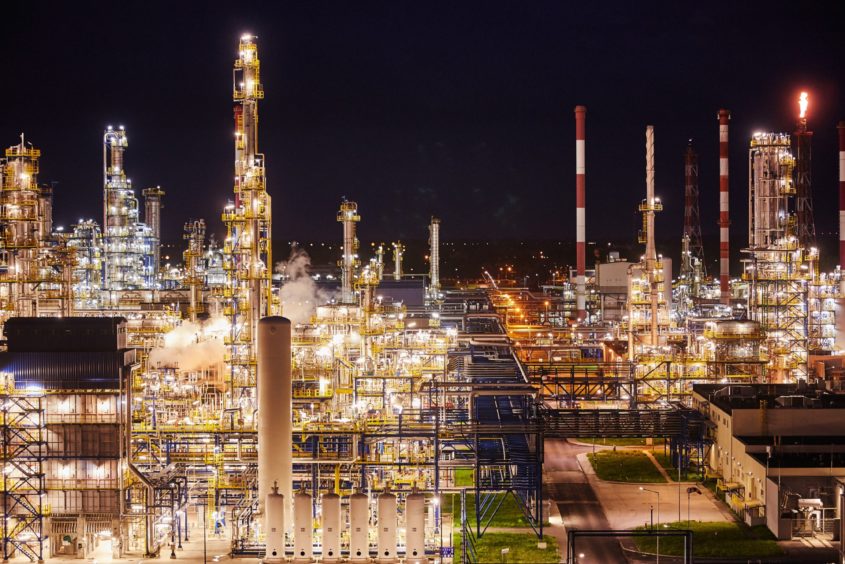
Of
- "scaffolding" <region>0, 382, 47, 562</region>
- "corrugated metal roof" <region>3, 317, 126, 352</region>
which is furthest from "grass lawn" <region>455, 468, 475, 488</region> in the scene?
"scaffolding" <region>0, 382, 47, 562</region>

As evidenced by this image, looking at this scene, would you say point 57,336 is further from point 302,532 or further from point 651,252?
point 651,252

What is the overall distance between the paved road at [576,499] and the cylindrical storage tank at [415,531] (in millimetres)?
4269

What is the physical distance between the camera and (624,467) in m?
34.3

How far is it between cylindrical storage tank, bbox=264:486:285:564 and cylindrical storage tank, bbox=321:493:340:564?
1068 millimetres

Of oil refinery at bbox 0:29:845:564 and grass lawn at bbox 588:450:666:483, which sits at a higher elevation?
oil refinery at bbox 0:29:845:564

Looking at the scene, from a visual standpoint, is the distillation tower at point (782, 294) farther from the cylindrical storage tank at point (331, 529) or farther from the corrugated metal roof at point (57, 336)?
the corrugated metal roof at point (57, 336)

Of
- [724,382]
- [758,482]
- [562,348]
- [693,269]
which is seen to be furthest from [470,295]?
[758,482]

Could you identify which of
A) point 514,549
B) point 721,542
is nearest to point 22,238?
point 514,549

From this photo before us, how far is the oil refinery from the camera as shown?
79.9ft

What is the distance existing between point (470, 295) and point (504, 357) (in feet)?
138

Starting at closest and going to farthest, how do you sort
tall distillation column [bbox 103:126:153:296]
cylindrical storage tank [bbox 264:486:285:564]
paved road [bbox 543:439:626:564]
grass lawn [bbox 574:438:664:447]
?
cylindrical storage tank [bbox 264:486:285:564] → paved road [bbox 543:439:626:564] → grass lawn [bbox 574:438:664:447] → tall distillation column [bbox 103:126:153:296]

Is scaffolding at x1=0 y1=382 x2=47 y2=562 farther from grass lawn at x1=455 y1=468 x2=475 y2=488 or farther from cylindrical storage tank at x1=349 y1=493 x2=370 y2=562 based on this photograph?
grass lawn at x1=455 y1=468 x2=475 y2=488

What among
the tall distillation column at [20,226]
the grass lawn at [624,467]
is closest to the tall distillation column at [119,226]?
the tall distillation column at [20,226]

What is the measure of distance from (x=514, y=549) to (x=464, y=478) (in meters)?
7.68
